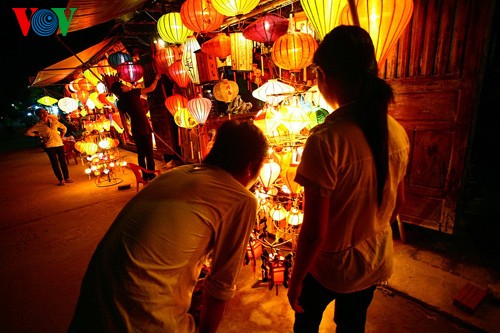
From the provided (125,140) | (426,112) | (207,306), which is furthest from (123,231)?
(125,140)

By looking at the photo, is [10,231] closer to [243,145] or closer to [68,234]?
[68,234]

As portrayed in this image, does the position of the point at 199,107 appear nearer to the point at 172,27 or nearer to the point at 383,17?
the point at 172,27

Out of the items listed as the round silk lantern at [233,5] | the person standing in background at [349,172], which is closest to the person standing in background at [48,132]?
the round silk lantern at [233,5]

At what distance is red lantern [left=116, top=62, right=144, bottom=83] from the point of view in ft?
26.6

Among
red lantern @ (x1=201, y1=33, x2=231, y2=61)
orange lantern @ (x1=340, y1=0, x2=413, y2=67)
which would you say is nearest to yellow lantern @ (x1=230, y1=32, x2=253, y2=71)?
red lantern @ (x1=201, y1=33, x2=231, y2=61)

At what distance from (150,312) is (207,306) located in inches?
13.3

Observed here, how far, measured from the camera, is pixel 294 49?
3807 millimetres

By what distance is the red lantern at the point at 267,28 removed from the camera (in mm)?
4352

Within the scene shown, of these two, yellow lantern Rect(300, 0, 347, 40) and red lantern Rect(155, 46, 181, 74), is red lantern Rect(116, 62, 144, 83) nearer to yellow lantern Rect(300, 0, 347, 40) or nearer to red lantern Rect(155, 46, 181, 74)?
red lantern Rect(155, 46, 181, 74)

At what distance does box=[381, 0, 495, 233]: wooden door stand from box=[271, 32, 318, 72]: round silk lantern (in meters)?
1.51

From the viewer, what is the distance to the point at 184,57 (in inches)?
251

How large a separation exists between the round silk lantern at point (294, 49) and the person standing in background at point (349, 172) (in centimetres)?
251

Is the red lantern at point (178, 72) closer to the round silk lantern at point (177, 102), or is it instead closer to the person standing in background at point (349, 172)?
the round silk lantern at point (177, 102)

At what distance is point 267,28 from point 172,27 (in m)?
2.64
